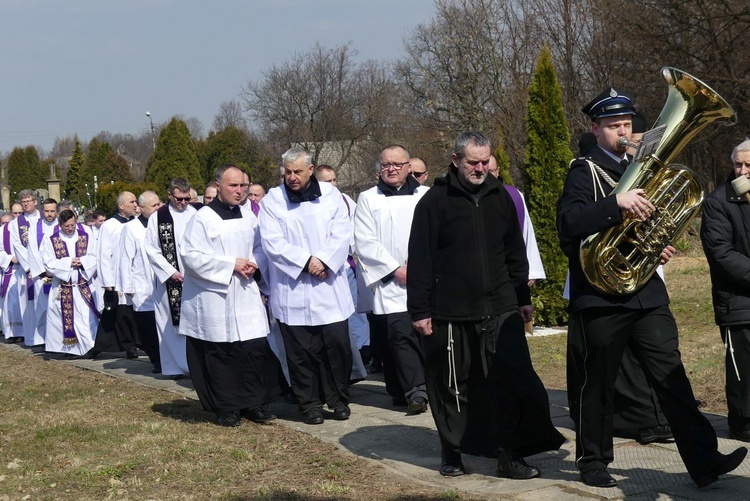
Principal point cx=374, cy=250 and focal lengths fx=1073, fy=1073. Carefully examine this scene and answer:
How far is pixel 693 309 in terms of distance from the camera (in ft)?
46.1

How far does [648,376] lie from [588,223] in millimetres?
900

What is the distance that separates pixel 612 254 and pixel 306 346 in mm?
3481

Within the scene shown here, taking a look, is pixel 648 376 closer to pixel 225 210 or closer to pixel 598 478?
pixel 598 478

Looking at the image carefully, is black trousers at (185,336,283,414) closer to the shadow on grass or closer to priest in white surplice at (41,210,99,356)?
the shadow on grass

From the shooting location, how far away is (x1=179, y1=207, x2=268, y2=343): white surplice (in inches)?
336

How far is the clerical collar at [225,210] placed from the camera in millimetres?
8719

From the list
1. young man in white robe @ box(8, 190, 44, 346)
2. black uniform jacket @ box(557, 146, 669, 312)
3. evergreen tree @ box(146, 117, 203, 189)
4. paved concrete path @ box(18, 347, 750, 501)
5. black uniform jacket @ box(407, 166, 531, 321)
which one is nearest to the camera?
black uniform jacket @ box(557, 146, 669, 312)

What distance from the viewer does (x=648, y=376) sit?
18.4ft

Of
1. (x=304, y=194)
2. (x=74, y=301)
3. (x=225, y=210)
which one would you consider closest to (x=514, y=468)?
(x=304, y=194)

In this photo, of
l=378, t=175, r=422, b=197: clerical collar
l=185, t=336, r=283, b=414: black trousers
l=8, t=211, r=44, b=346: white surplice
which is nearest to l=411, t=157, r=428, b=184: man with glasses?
l=378, t=175, r=422, b=197: clerical collar

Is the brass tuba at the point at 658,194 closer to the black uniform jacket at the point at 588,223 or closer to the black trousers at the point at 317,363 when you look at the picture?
the black uniform jacket at the point at 588,223

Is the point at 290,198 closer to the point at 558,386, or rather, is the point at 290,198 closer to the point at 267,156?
the point at 558,386

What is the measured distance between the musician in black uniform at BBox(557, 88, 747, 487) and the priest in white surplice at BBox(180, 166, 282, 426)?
3.50m

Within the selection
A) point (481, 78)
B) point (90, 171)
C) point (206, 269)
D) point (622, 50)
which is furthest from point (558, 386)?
point (90, 171)
